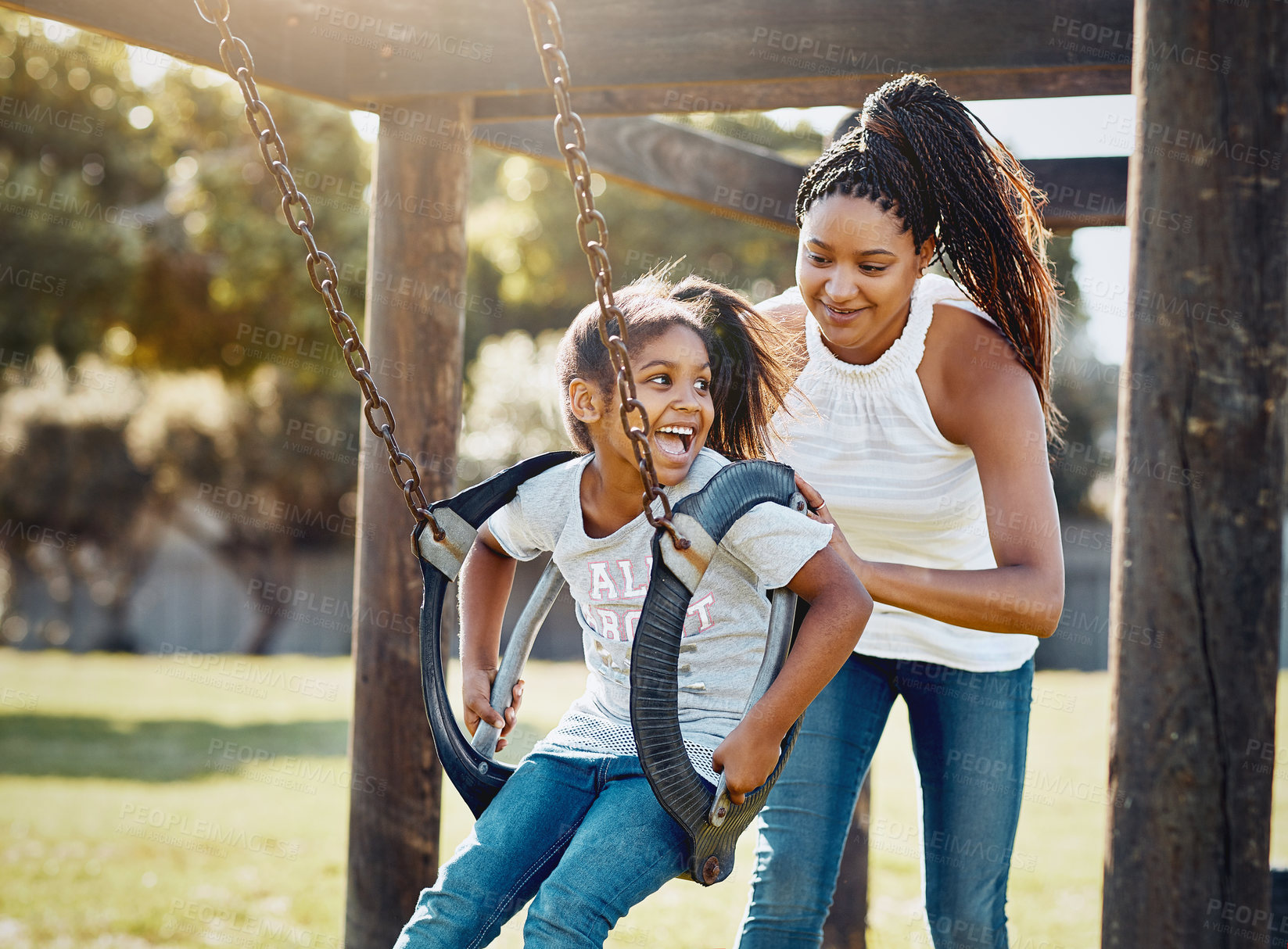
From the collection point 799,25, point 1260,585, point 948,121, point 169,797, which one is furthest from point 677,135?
point 169,797

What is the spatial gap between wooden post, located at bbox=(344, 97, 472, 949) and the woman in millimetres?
1114

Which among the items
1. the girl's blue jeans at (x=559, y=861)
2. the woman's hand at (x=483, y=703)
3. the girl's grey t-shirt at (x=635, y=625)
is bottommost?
the girl's blue jeans at (x=559, y=861)

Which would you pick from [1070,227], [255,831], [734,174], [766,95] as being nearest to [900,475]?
[766,95]

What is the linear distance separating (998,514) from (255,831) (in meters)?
5.17

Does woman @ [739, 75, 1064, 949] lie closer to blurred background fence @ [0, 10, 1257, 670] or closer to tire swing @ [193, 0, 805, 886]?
tire swing @ [193, 0, 805, 886]

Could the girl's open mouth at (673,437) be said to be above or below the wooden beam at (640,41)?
below

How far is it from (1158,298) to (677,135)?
2499 millimetres

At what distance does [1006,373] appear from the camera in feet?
7.32

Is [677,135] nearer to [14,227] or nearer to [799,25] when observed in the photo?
[799,25]

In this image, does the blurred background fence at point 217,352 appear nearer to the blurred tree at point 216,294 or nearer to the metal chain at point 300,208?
the blurred tree at point 216,294

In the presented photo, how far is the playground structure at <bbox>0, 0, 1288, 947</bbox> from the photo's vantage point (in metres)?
1.96

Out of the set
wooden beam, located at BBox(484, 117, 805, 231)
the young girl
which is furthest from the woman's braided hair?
wooden beam, located at BBox(484, 117, 805, 231)

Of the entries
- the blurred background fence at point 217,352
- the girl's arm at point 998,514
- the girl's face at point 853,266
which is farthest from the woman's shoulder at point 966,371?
the blurred background fence at point 217,352

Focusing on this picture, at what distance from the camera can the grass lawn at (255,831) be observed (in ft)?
14.2
